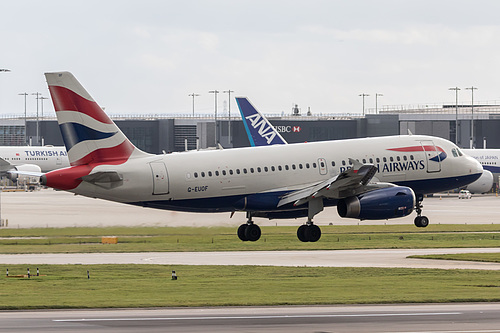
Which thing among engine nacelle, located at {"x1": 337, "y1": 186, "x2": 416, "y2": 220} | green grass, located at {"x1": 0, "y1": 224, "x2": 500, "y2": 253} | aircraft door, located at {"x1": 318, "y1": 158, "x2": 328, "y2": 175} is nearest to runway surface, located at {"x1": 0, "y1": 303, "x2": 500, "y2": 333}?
engine nacelle, located at {"x1": 337, "y1": 186, "x2": 416, "y2": 220}

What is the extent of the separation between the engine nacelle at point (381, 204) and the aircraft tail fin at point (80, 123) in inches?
607

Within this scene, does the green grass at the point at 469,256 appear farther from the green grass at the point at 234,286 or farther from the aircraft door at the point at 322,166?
the aircraft door at the point at 322,166

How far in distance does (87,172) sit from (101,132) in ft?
8.06

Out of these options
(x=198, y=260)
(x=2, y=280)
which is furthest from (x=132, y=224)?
(x=2, y=280)

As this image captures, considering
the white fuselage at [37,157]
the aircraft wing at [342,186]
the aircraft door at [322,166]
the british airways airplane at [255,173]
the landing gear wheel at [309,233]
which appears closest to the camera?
the british airways airplane at [255,173]

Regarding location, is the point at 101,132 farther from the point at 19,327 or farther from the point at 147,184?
the point at 19,327

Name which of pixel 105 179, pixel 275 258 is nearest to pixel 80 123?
pixel 105 179

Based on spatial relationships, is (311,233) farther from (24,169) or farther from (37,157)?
(37,157)

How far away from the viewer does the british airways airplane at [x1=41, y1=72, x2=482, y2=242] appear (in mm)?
56781

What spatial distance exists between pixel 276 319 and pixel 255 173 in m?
19.9

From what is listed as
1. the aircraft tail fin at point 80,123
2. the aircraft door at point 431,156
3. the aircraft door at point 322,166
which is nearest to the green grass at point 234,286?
the aircraft door at point 322,166

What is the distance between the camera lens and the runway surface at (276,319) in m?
39.1

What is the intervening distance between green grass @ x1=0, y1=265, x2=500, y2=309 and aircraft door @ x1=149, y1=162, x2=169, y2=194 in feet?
19.2

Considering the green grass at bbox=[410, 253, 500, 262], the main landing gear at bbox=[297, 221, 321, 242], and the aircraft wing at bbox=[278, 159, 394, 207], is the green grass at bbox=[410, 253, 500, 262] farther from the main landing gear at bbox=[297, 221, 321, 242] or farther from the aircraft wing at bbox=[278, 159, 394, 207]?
the aircraft wing at bbox=[278, 159, 394, 207]
